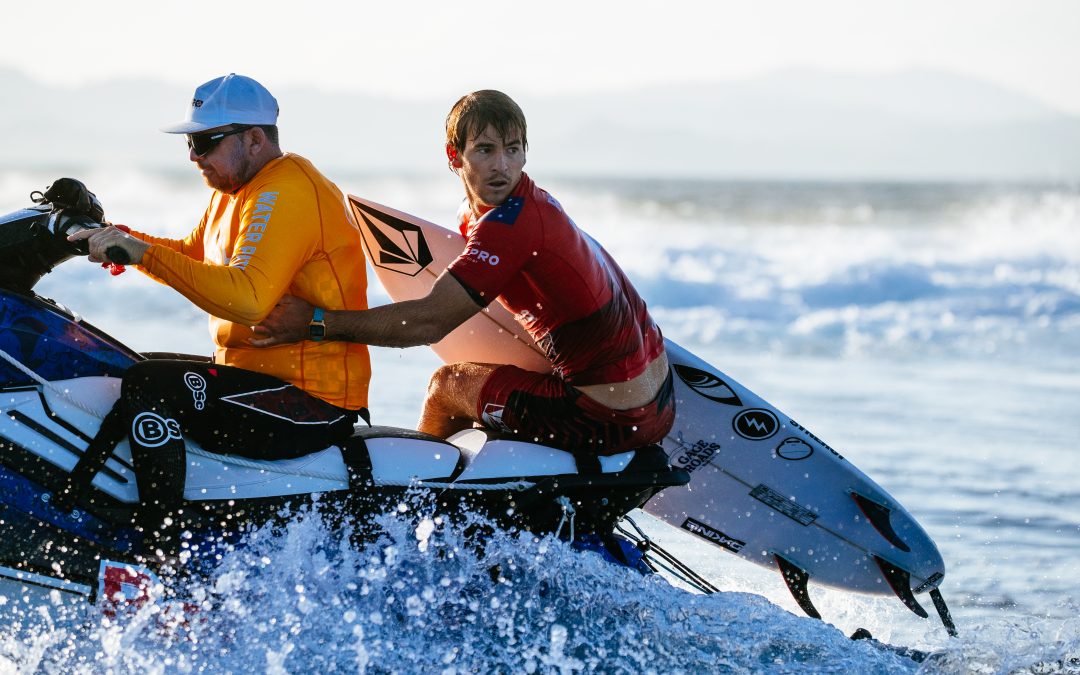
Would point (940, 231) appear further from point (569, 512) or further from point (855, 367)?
point (569, 512)

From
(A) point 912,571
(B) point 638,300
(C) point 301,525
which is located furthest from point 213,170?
(A) point 912,571

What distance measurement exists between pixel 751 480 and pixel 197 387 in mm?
2268

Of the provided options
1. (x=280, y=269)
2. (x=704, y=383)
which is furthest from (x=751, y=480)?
(x=280, y=269)

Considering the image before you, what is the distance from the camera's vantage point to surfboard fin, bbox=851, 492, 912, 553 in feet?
16.5

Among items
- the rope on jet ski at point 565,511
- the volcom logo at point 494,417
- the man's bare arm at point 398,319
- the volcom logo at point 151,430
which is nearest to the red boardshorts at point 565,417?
the volcom logo at point 494,417

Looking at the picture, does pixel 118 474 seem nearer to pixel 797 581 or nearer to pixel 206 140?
pixel 206 140

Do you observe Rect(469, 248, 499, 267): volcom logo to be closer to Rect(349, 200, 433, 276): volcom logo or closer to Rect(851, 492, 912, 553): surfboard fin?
Rect(349, 200, 433, 276): volcom logo

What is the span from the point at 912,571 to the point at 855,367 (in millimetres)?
7496

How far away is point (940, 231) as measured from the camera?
3500 centimetres

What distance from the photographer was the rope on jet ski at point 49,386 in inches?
148

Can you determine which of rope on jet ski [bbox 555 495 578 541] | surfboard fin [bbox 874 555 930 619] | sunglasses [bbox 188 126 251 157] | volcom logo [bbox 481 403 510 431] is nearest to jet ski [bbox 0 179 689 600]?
rope on jet ski [bbox 555 495 578 541]

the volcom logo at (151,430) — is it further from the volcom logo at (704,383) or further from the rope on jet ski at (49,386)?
the volcom logo at (704,383)

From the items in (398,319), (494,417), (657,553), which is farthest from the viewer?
(657,553)

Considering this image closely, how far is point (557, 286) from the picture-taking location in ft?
13.1
